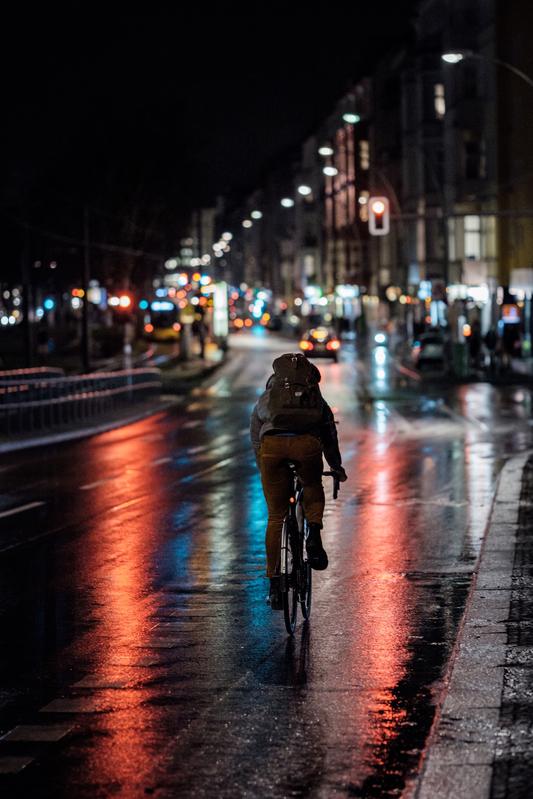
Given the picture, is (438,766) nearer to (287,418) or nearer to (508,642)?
(508,642)

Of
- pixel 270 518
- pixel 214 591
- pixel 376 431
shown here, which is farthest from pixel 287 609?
pixel 376 431

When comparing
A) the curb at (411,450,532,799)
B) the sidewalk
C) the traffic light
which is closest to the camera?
the curb at (411,450,532,799)

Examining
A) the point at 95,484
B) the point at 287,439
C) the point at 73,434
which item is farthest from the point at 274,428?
the point at 73,434

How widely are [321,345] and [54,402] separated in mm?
39806

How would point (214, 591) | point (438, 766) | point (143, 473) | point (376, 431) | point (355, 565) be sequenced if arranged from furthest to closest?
point (376, 431) < point (143, 473) < point (355, 565) < point (214, 591) < point (438, 766)

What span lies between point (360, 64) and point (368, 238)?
15.3 m

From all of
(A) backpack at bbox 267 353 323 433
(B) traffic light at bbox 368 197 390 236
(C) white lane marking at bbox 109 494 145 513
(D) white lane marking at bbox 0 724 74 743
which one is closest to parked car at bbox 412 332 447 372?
(B) traffic light at bbox 368 197 390 236

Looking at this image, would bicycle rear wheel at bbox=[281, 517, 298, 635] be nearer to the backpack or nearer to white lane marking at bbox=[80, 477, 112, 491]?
the backpack

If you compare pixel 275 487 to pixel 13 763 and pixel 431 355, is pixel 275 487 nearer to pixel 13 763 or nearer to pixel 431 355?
pixel 13 763

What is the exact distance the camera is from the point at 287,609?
9.44m

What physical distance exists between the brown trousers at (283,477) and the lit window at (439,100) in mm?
83447

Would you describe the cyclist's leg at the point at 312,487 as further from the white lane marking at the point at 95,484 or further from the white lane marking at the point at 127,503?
the white lane marking at the point at 95,484

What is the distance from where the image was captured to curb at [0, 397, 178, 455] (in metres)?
28.0

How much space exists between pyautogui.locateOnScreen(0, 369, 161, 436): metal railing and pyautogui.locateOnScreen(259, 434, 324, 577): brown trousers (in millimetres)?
20912
